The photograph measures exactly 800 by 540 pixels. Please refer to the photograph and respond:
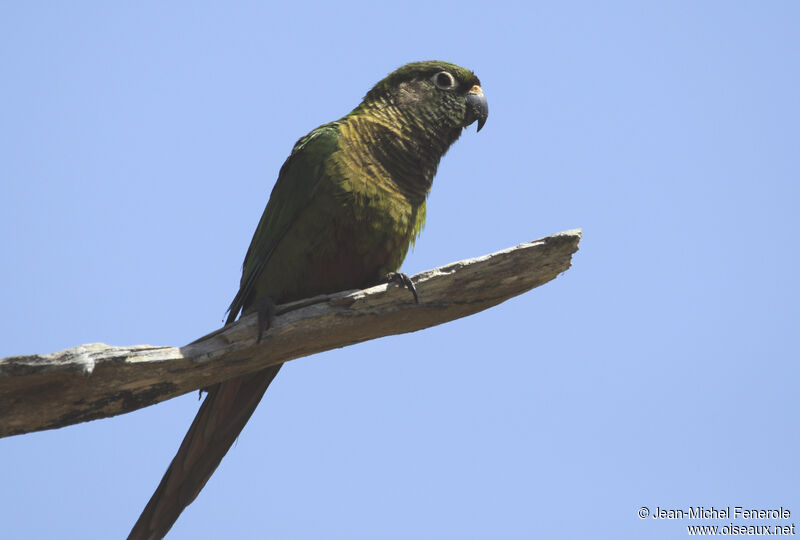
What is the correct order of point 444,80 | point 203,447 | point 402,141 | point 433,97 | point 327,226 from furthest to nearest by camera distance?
1. point 444,80
2. point 433,97
3. point 402,141
4. point 203,447
5. point 327,226

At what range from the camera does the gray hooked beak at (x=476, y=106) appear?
6.26m

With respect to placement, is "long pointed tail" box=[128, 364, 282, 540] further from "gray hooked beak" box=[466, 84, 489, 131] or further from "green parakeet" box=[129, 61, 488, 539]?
"gray hooked beak" box=[466, 84, 489, 131]

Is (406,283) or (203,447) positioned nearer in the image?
(406,283)

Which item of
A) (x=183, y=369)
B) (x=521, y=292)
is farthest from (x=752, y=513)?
(x=183, y=369)

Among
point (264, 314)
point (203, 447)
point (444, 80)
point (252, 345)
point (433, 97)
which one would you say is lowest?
point (203, 447)

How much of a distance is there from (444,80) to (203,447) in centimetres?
387

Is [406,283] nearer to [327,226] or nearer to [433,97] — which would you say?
[327,226]

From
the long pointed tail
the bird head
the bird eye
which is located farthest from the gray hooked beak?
the long pointed tail

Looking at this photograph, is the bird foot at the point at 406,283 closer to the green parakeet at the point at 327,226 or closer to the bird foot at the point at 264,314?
the green parakeet at the point at 327,226

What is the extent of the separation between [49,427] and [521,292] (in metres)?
3.41

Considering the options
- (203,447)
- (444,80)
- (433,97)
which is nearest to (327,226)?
(433,97)

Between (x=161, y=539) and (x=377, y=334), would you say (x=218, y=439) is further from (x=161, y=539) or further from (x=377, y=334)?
(x=377, y=334)

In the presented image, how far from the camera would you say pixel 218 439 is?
5.62m

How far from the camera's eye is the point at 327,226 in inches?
205
